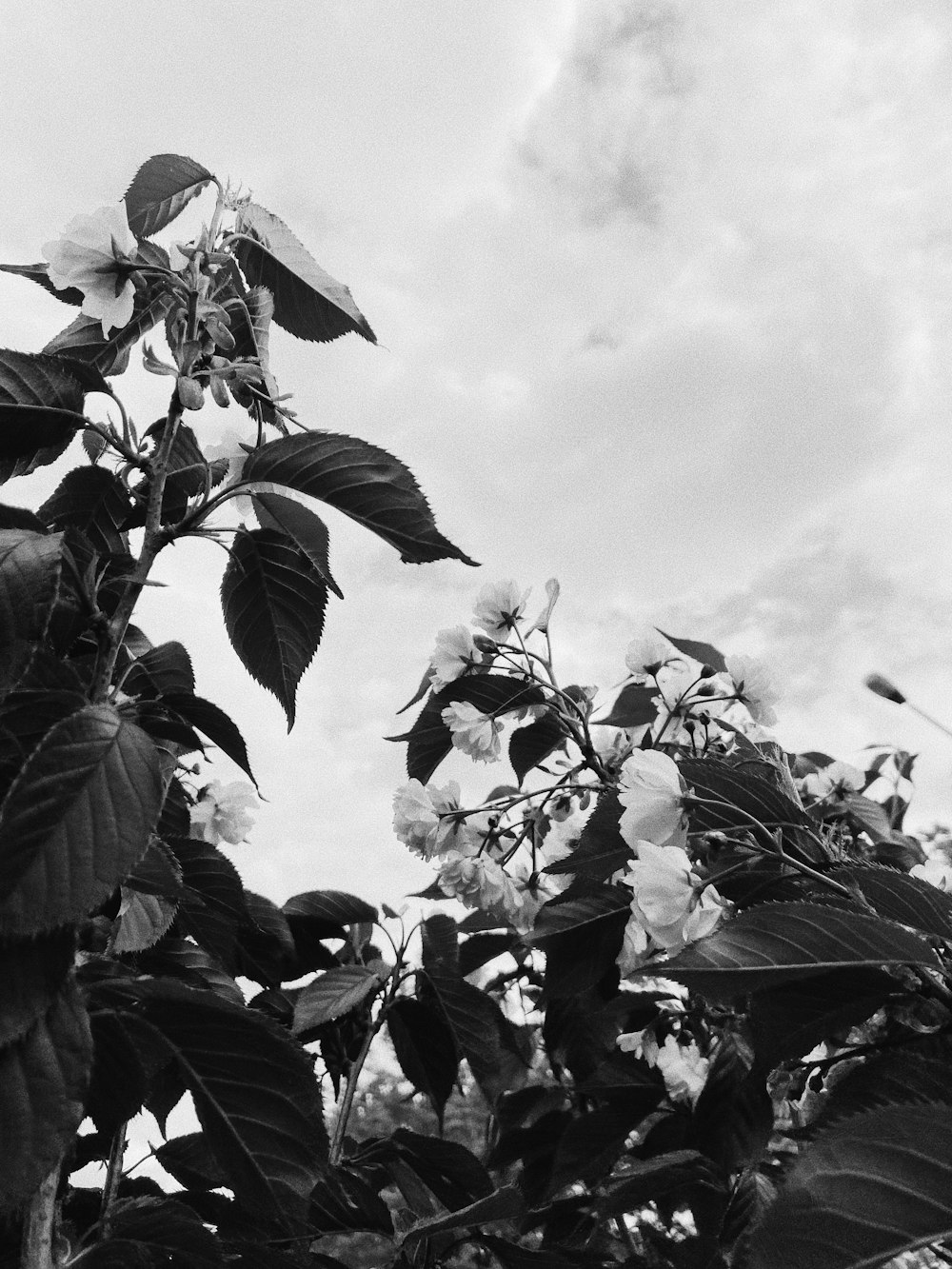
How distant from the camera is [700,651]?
2111 millimetres

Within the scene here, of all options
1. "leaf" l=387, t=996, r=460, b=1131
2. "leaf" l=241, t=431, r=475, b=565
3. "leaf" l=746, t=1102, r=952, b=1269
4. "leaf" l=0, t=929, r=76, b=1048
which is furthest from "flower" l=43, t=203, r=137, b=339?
"leaf" l=387, t=996, r=460, b=1131

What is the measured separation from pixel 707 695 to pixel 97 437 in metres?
1.15

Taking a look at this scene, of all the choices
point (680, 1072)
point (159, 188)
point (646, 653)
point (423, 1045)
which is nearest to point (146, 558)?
point (159, 188)

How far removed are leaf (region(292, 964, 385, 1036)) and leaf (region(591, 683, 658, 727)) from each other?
717 mm

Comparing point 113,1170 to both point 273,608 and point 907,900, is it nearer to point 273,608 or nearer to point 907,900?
point 273,608

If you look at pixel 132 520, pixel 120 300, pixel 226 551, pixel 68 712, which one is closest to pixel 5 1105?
pixel 68 712

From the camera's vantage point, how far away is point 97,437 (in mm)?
1389

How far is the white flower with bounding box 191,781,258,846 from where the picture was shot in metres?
2.10

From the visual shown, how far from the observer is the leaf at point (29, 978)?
84 centimetres

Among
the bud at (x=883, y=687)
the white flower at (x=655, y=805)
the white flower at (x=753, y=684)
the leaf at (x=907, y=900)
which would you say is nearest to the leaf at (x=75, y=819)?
the white flower at (x=655, y=805)

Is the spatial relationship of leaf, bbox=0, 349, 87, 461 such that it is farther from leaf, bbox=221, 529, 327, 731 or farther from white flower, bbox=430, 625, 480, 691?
white flower, bbox=430, 625, 480, 691

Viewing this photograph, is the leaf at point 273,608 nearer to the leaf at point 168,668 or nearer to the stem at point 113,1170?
the leaf at point 168,668

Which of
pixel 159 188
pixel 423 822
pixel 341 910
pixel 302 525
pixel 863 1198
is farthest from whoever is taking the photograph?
pixel 341 910

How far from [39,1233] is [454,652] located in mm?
1218
